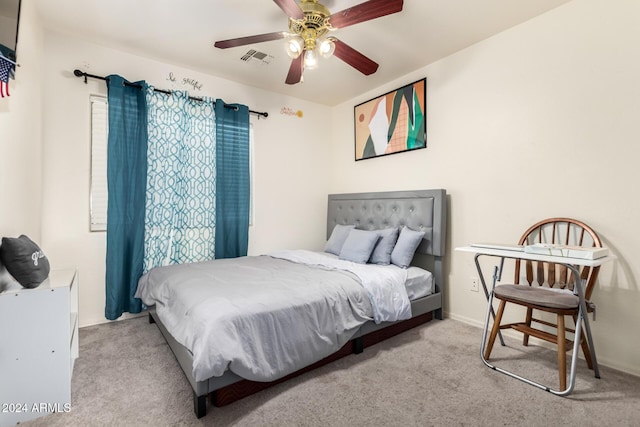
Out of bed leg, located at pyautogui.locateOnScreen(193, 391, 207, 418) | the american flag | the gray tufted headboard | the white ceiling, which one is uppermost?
the white ceiling

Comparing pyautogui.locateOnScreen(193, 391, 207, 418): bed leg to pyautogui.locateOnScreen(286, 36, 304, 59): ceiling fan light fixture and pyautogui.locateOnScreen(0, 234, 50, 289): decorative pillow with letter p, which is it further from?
pyautogui.locateOnScreen(286, 36, 304, 59): ceiling fan light fixture

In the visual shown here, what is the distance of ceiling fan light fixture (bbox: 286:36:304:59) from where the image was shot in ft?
6.57

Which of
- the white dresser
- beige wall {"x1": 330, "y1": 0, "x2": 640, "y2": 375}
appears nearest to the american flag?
the white dresser

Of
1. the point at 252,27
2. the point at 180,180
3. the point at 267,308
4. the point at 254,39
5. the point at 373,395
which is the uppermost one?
the point at 252,27

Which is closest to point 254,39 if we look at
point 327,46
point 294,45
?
point 294,45

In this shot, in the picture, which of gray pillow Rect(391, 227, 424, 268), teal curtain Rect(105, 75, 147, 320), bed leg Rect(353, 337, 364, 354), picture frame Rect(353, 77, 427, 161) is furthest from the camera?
picture frame Rect(353, 77, 427, 161)

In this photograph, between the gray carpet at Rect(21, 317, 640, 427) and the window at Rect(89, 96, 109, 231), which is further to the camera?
the window at Rect(89, 96, 109, 231)

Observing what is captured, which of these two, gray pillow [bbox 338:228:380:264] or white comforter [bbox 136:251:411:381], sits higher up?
gray pillow [bbox 338:228:380:264]

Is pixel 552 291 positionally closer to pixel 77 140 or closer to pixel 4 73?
pixel 4 73

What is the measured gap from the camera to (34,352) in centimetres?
149

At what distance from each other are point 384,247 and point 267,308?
153 centimetres

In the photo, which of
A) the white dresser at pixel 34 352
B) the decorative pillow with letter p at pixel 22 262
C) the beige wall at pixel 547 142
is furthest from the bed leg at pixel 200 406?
the beige wall at pixel 547 142

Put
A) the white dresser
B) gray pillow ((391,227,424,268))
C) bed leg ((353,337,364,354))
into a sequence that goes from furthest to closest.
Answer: gray pillow ((391,227,424,268)), bed leg ((353,337,364,354)), the white dresser

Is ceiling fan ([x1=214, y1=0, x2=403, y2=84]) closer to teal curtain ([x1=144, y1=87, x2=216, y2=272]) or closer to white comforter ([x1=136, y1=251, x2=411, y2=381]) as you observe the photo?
teal curtain ([x1=144, y1=87, x2=216, y2=272])
